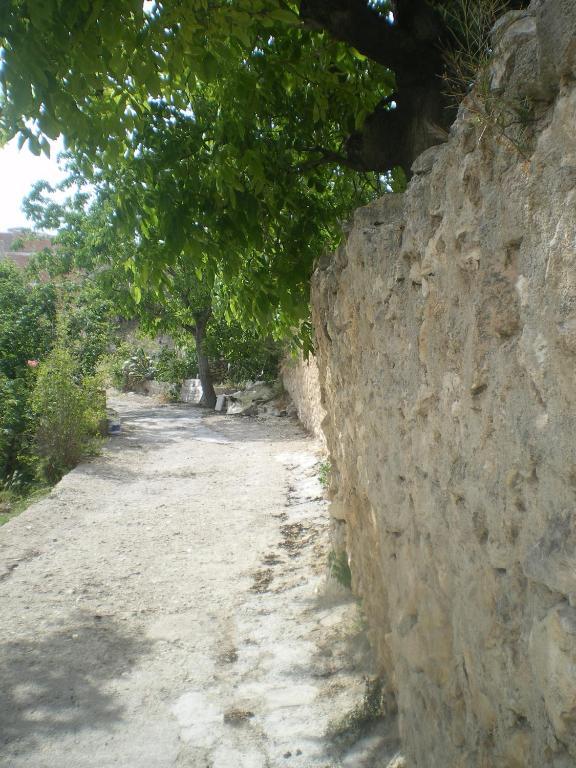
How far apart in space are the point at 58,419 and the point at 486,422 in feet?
30.8

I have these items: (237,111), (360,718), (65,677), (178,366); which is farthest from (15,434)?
(178,366)

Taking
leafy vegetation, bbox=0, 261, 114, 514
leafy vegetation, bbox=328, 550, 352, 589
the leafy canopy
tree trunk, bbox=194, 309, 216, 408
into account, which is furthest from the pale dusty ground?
tree trunk, bbox=194, 309, 216, 408

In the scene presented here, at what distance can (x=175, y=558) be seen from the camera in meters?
6.24

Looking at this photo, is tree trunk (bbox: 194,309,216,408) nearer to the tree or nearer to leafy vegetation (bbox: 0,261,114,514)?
leafy vegetation (bbox: 0,261,114,514)

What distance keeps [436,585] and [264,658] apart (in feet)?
6.70

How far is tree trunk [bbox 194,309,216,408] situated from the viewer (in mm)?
20625

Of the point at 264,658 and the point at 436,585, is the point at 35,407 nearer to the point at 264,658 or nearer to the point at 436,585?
the point at 264,658

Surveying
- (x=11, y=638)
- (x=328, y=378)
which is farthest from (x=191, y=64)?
(x=11, y=638)

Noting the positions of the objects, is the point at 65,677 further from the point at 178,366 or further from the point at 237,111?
the point at 178,366

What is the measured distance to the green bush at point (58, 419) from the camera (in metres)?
10.3

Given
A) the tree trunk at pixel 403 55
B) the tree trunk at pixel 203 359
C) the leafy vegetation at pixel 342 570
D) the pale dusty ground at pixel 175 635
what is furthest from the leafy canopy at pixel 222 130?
the tree trunk at pixel 203 359

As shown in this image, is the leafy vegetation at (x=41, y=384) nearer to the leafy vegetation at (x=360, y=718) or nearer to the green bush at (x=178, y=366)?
the leafy vegetation at (x=360, y=718)

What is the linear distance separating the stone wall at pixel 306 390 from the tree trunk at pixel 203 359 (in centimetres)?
386

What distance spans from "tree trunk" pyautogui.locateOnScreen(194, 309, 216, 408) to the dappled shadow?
52.2 feet
